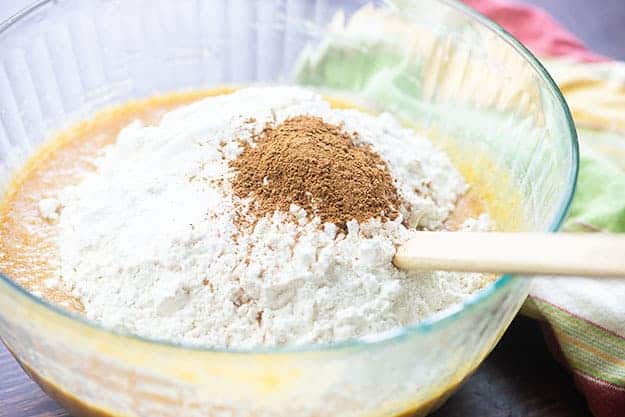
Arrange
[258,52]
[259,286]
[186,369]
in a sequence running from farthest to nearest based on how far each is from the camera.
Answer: [258,52] → [259,286] → [186,369]

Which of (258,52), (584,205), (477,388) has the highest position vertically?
(258,52)

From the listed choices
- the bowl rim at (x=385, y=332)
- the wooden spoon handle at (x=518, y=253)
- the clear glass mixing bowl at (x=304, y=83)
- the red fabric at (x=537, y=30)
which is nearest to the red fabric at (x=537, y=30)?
the red fabric at (x=537, y=30)

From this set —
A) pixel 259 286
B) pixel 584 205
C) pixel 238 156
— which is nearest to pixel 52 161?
pixel 238 156

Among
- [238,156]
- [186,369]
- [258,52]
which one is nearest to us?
[186,369]

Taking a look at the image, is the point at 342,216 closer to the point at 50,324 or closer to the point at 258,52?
the point at 50,324

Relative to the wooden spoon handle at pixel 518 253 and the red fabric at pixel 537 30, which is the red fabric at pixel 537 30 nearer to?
the red fabric at pixel 537 30

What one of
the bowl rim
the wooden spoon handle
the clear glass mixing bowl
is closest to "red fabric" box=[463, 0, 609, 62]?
the clear glass mixing bowl
